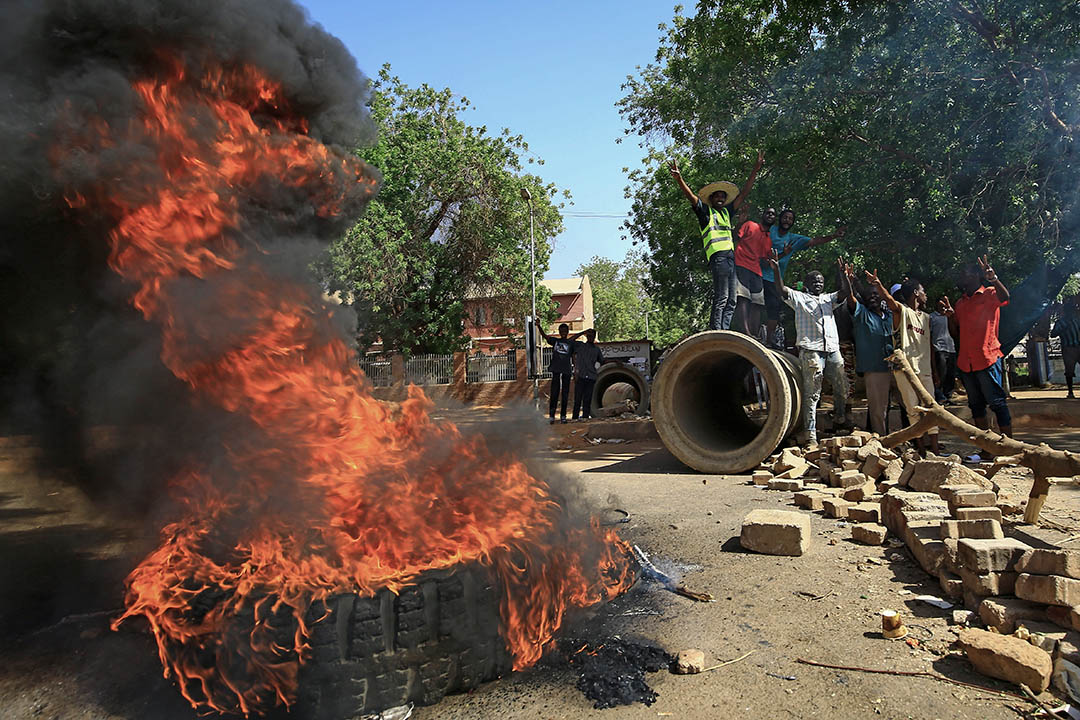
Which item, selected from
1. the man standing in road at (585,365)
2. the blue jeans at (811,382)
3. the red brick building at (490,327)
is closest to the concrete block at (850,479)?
the blue jeans at (811,382)

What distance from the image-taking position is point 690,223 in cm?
2011

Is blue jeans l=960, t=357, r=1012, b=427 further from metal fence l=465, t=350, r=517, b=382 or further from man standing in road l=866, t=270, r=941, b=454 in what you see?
metal fence l=465, t=350, r=517, b=382

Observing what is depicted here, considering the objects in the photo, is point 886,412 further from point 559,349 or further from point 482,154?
point 482,154

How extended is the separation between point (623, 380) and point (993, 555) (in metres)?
14.5

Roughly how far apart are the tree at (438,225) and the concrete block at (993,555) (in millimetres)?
22899

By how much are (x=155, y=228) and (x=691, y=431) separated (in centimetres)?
604

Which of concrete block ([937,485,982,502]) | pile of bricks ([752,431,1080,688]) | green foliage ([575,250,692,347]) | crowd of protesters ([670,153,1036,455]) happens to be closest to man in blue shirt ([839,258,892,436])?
crowd of protesters ([670,153,1036,455])

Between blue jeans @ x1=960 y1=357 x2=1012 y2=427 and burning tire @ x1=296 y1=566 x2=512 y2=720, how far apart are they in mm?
6485

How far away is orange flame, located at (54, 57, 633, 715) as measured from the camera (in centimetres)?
263

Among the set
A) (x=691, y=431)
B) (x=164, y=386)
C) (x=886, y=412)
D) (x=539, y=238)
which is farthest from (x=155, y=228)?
(x=539, y=238)

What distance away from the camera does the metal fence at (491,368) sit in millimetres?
26438

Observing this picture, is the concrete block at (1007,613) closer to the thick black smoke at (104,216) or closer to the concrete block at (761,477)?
the concrete block at (761,477)

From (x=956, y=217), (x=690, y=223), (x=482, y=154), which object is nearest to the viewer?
(x=956, y=217)

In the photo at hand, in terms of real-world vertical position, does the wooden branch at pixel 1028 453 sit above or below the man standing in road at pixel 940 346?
below
